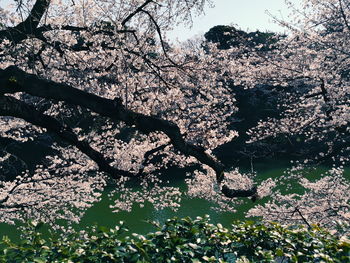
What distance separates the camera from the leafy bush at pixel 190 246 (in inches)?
125

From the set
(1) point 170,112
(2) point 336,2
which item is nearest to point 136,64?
(1) point 170,112

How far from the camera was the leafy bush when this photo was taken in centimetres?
316

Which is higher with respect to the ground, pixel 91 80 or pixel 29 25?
pixel 91 80

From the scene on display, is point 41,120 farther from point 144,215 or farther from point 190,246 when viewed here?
point 144,215

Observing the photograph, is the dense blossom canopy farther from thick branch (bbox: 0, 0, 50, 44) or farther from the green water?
the green water

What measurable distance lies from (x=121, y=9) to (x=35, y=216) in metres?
6.61

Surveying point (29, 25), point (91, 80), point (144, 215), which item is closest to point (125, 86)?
point (91, 80)

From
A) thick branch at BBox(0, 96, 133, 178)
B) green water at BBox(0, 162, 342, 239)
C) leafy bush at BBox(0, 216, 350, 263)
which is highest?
green water at BBox(0, 162, 342, 239)

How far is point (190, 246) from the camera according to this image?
328cm

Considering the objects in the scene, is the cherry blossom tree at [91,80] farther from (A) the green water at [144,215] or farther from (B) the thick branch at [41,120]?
(A) the green water at [144,215]

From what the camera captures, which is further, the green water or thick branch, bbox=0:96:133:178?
the green water

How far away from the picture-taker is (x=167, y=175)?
2456 cm

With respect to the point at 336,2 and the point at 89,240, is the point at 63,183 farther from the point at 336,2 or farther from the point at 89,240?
the point at 336,2

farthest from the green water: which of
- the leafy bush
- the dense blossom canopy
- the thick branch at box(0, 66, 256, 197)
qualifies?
the leafy bush
